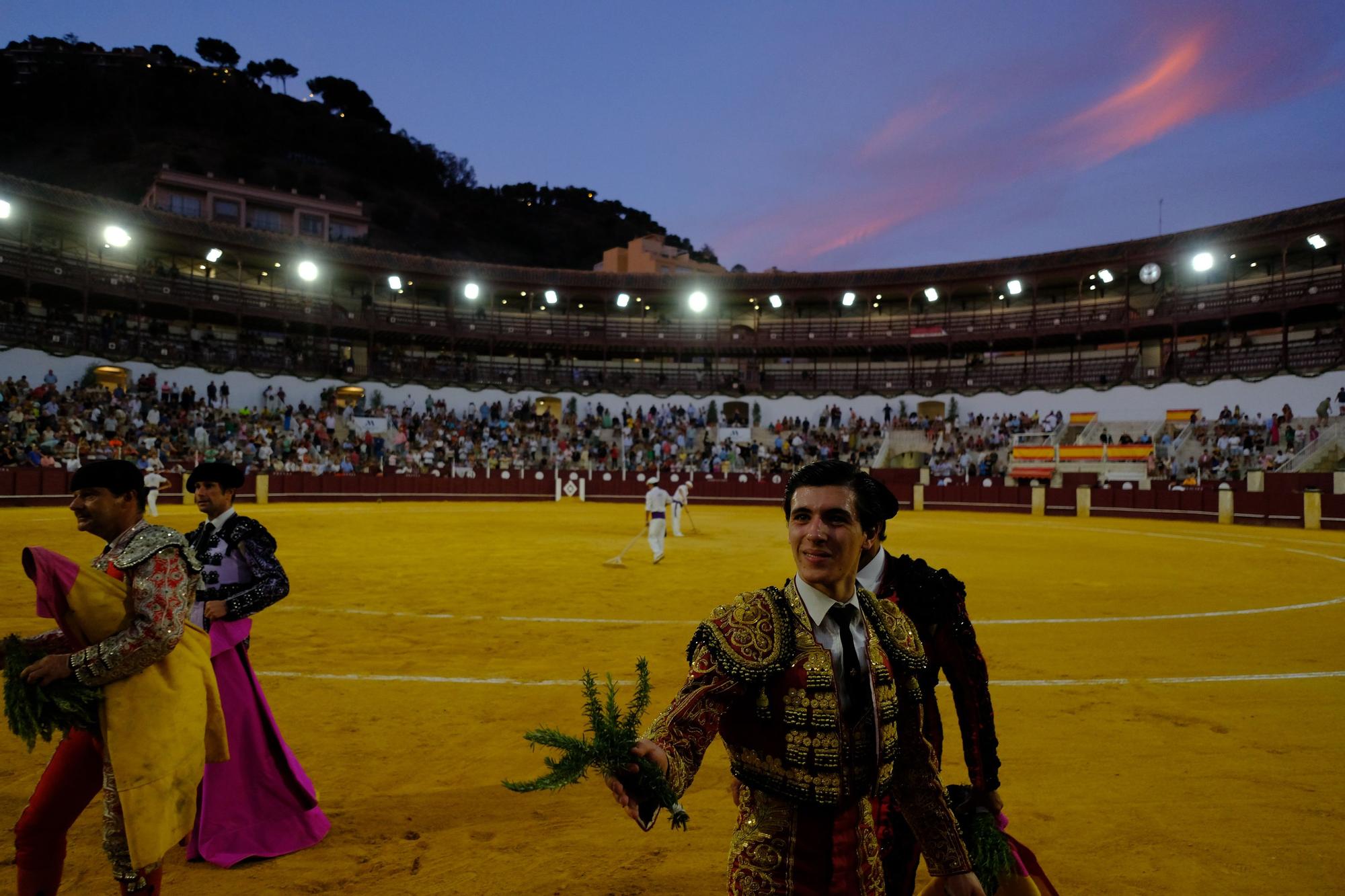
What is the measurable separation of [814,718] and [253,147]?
3673 inches

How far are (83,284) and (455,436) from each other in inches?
619

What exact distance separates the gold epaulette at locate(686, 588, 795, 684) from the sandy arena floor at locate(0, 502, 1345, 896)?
1.86 m

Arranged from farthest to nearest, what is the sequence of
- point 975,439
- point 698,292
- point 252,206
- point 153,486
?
point 252,206 → point 698,292 → point 975,439 → point 153,486

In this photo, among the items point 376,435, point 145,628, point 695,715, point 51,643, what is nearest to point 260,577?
point 51,643

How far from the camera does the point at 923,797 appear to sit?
1852 millimetres

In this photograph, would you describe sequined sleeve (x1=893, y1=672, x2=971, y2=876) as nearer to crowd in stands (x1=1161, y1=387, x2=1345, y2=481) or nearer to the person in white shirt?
the person in white shirt

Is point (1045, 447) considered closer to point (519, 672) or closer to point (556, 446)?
point (556, 446)

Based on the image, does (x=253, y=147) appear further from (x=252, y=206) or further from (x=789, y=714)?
(x=789, y=714)

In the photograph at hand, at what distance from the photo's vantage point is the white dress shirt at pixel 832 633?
174 cm

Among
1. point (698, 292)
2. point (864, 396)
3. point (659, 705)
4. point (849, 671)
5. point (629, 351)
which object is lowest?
point (659, 705)

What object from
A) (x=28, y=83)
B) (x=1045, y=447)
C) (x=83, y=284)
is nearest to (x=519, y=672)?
(x=1045, y=447)

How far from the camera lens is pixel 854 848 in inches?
66.7

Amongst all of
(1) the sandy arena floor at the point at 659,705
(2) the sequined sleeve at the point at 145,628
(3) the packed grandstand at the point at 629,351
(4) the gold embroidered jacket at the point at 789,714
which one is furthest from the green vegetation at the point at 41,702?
(3) the packed grandstand at the point at 629,351

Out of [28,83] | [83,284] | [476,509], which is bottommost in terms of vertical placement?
[476,509]
